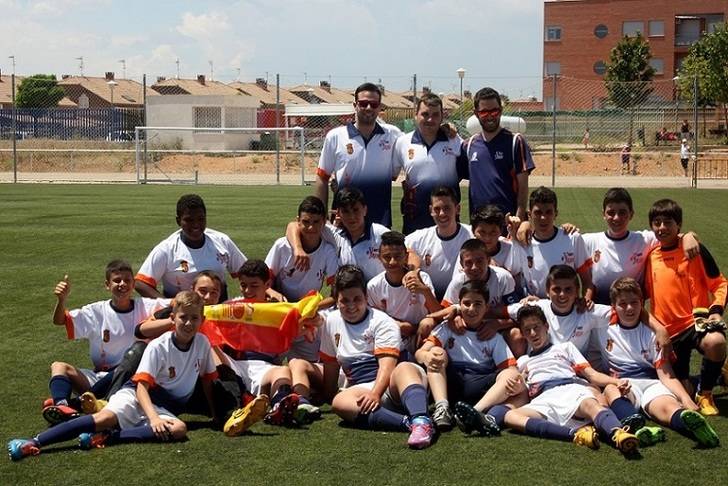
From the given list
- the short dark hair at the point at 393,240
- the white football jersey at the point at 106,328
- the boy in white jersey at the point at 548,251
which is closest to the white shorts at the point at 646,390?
the boy in white jersey at the point at 548,251

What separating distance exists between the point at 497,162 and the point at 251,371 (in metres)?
2.35

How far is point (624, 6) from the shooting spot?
206 feet

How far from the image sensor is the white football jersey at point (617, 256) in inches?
242

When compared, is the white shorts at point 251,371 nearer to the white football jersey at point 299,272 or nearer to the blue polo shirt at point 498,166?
the white football jersey at point 299,272

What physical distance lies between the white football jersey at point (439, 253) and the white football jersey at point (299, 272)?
0.55 m

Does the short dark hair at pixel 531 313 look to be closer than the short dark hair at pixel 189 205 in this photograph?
Yes

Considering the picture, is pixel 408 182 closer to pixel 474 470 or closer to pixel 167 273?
pixel 167 273

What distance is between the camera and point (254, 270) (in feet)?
19.9

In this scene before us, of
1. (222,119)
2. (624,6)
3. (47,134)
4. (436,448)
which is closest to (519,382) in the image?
(436,448)

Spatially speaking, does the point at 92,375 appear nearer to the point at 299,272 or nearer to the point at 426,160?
the point at 299,272

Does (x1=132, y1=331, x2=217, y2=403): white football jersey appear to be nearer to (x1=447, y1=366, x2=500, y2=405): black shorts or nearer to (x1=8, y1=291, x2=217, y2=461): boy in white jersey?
(x1=8, y1=291, x2=217, y2=461): boy in white jersey

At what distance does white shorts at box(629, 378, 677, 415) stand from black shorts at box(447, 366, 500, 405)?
2.64ft

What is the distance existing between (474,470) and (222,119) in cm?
4034

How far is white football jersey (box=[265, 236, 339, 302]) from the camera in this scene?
645cm
